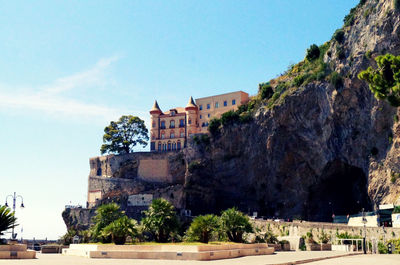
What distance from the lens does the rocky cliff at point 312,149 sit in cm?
5172

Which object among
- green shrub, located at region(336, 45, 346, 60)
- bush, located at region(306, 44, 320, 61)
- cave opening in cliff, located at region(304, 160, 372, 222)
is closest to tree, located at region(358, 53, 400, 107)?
green shrub, located at region(336, 45, 346, 60)

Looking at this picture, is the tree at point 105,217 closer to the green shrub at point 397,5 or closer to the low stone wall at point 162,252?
the low stone wall at point 162,252

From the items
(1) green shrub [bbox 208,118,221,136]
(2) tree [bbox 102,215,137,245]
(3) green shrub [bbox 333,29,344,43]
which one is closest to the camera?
(2) tree [bbox 102,215,137,245]

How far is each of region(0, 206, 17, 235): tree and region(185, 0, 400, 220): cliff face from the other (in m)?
38.2

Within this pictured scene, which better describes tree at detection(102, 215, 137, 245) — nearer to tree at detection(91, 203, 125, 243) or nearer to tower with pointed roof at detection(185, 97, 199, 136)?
tree at detection(91, 203, 125, 243)

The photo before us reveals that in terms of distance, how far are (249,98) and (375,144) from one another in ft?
103

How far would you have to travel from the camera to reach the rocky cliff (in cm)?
5172

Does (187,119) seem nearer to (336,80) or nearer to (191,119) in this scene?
(191,119)

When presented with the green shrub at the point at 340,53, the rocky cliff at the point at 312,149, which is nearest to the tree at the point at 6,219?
the rocky cliff at the point at 312,149

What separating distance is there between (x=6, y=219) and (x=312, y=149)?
4217 centimetres

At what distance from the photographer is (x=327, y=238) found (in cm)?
4150

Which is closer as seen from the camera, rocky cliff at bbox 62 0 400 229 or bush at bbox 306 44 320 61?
rocky cliff at bbox 62 0 400 229

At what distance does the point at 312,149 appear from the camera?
5984 cm

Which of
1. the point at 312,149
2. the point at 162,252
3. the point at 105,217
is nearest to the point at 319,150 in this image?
the point at 312,149
